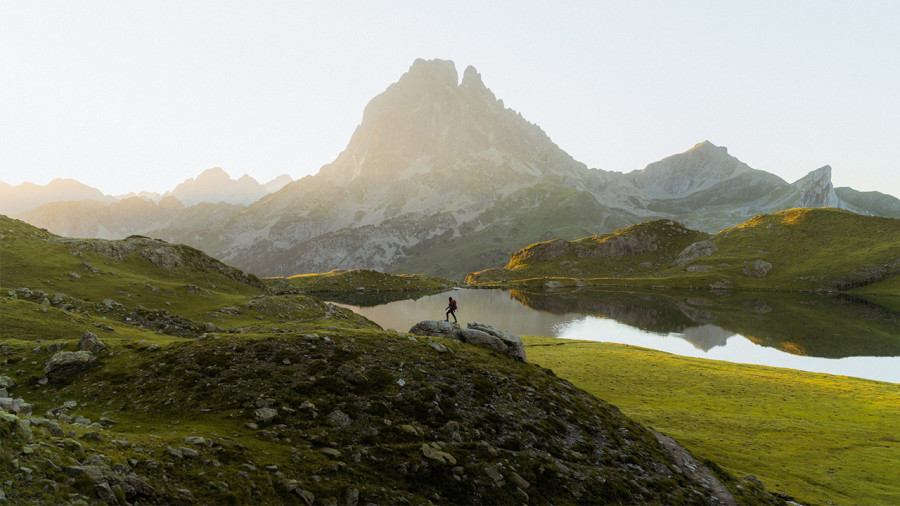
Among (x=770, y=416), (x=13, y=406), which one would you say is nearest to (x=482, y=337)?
(x=13, y=406)

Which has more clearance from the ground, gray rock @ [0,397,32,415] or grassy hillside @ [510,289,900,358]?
gray rock @ [0,397,32,415]

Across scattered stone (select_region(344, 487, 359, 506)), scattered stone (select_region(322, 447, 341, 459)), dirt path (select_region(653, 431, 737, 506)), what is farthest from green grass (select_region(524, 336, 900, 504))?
scattered stone (select_region(322, 447, 341, 459))

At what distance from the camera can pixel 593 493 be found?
53.2ft

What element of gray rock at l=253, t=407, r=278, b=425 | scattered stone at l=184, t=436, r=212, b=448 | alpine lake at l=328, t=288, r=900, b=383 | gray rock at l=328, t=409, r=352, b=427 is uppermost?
scattered stone at l=184, t=436, r=212, b=448

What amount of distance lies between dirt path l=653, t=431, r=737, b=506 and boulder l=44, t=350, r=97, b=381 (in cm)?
3234

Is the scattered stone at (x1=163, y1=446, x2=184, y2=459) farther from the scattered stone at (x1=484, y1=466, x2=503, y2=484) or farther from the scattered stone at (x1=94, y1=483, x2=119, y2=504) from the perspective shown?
the scattered stone at (x1=484, y1=466, x2=503, y2=484)

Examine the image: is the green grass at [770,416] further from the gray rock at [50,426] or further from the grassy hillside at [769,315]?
the grassy hillside at [769,315]

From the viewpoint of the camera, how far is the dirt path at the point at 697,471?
1914 centimetres

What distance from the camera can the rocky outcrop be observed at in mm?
29328

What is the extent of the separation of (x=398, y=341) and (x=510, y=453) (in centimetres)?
1063

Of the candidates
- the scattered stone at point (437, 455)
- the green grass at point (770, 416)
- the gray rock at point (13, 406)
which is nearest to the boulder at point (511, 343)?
the green grass at point (770, 416)

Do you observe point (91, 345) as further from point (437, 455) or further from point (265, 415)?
point (437, 455)

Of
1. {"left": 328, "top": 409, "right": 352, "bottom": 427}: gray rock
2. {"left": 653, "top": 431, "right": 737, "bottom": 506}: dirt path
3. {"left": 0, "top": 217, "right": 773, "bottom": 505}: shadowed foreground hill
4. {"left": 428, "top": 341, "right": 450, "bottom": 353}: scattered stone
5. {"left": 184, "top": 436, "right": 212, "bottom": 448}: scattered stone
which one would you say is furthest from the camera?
{"left": 428, "top": 341, "right": 450, "bottom": 353}: scattered stone

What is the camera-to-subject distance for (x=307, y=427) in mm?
15641
